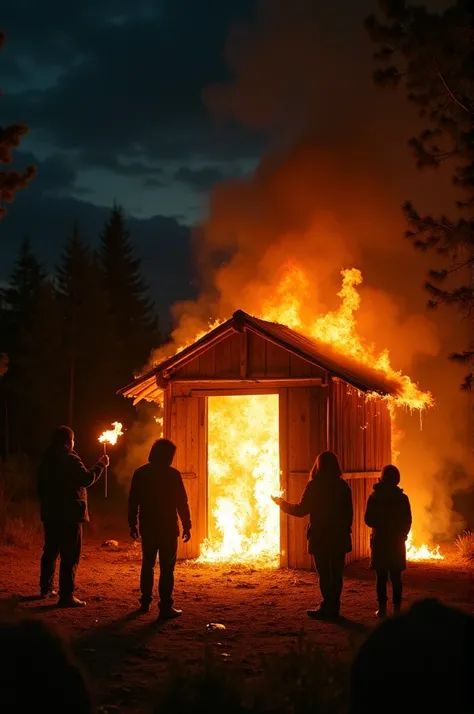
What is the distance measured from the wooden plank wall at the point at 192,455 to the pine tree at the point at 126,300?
82.1 ft

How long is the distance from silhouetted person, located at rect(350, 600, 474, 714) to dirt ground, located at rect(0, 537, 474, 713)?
185cm

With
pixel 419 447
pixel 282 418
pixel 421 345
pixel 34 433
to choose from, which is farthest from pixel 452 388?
pixel 34 433

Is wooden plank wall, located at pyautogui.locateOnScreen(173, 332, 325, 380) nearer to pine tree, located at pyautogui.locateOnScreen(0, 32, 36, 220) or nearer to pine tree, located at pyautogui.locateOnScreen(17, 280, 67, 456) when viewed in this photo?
pine tree, located at pyautogui.locateOnScreen(0, 32, 36, 220)

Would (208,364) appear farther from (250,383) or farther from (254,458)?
(254,458)

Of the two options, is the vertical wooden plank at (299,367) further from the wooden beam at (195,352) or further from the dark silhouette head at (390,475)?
the dark silhouette head at (390,475)

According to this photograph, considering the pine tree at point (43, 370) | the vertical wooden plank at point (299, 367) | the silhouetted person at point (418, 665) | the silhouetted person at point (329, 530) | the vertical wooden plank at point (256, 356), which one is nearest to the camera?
the silhouetted person at point (418, 665)

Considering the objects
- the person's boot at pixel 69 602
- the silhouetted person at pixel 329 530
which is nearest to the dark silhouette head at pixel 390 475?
the silhouetted person at pixel 329 530

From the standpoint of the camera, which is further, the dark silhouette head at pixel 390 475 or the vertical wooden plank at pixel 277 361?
Answer: the vertical wooden plank at pixel 277 361

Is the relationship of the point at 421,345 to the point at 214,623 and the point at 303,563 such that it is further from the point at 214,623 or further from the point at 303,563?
the point at 214,623

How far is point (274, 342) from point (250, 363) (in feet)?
2.09

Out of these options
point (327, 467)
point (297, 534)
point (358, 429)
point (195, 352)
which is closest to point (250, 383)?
point (195, 352)

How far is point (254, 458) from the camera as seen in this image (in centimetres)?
1712

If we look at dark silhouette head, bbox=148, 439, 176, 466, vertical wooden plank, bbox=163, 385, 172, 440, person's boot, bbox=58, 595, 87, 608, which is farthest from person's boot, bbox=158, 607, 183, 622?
vertical wooden plank, bbox=163, 385, 172, 440

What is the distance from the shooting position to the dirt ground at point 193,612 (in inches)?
293
